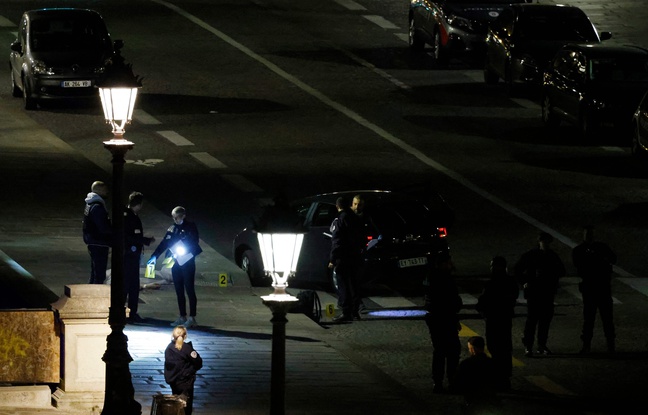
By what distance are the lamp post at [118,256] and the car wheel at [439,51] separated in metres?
24.4

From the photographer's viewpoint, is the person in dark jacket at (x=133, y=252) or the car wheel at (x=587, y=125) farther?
the car wheel at (x=587, y=125)

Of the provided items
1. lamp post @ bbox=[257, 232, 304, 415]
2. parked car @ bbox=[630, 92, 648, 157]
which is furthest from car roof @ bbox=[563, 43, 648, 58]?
lamp post @ bbox=[257, 232, 304, 415]

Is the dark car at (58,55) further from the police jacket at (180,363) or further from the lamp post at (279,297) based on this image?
the lamp post at (279,297)

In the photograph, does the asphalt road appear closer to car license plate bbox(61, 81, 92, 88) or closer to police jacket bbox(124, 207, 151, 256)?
car license plate bbox(61, 81, 92, 88)

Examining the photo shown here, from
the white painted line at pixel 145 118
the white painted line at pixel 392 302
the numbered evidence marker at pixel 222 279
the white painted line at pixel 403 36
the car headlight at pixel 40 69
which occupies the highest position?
the white painted line at pixel 392 302

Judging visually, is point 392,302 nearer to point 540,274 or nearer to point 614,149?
point 540,274

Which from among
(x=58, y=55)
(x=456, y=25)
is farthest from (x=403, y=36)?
(x=58, y=55)

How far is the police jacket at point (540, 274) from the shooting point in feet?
71.6

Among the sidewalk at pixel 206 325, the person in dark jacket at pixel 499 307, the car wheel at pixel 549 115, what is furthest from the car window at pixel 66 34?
the person in dark jacket at pixel 499 307

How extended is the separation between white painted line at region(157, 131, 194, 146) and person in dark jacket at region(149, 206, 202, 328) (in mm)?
11970

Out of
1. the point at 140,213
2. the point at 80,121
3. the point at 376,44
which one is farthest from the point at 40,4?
the point at 140,213

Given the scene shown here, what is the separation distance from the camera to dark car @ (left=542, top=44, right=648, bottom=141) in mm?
34562

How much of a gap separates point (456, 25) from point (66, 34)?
28.5 ft

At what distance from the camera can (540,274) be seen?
71.7 feet
